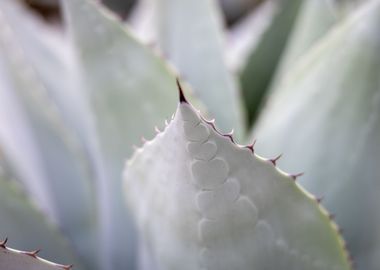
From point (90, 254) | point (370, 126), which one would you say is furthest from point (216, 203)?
point (90, 254)

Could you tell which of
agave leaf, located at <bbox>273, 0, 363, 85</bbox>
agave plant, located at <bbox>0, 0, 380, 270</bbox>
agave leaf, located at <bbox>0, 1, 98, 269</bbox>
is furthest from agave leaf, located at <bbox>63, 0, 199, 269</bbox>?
agave leaf, located at <bbox>273, 0, 363, 85</bbox>

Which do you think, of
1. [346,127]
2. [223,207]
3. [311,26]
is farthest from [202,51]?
[223,207]

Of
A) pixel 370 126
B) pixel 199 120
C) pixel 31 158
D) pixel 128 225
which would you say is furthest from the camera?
pixel 31 158

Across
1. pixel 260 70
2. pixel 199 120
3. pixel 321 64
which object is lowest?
pixel 260 70

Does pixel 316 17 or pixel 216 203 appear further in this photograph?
pixel 316 17

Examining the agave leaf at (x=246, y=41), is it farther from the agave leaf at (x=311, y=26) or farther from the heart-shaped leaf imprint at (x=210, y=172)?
the heart-shaped leaf imprint at (x=210, y=172)

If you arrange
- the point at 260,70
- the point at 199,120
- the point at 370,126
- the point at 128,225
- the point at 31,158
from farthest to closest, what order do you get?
the point at 260,70 < the point at 31,158 < the point at 128,225 < the point at 370,126 < the point at 199,120

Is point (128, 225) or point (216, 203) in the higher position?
point (216, 203)

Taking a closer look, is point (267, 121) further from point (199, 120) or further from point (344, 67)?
point (199, 120)
